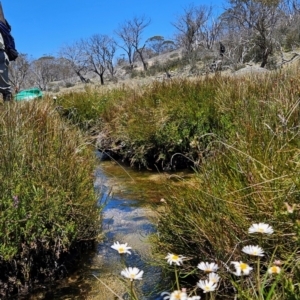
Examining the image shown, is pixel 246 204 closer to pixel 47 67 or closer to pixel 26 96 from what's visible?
pixel 26 96

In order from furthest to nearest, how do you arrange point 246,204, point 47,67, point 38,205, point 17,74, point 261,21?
point 47,67
point 261,21
point 17,74
point 38,205
point 246,204

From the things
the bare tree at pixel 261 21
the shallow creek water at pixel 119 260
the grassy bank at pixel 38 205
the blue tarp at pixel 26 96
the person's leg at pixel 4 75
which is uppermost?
the bare tree at pixel 261 21

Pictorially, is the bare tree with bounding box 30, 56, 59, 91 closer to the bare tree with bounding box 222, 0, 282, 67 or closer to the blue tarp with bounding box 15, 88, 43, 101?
the bare tree with bounding box 222, 0, 282, 67

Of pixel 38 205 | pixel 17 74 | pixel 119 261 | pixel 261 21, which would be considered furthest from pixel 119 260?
pixel 261 21

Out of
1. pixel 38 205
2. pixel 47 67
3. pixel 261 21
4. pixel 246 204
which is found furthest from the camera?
pixel 47 67

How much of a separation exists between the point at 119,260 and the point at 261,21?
31045 millimetres

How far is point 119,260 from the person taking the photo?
9.42 feet

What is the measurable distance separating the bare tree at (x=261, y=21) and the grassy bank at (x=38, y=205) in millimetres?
26630

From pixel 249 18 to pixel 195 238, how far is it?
35.6 m

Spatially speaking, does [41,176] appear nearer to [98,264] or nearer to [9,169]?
[9,169]

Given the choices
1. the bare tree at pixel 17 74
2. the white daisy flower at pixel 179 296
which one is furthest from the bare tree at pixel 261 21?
the white daisy flower at pixel 179 296

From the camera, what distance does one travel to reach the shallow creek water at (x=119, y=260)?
7.95 ft

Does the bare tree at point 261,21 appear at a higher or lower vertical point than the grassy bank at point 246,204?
higher

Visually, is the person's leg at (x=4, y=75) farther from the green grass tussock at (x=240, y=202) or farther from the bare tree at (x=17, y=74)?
the green grass tussock at (x=240, y=202)
